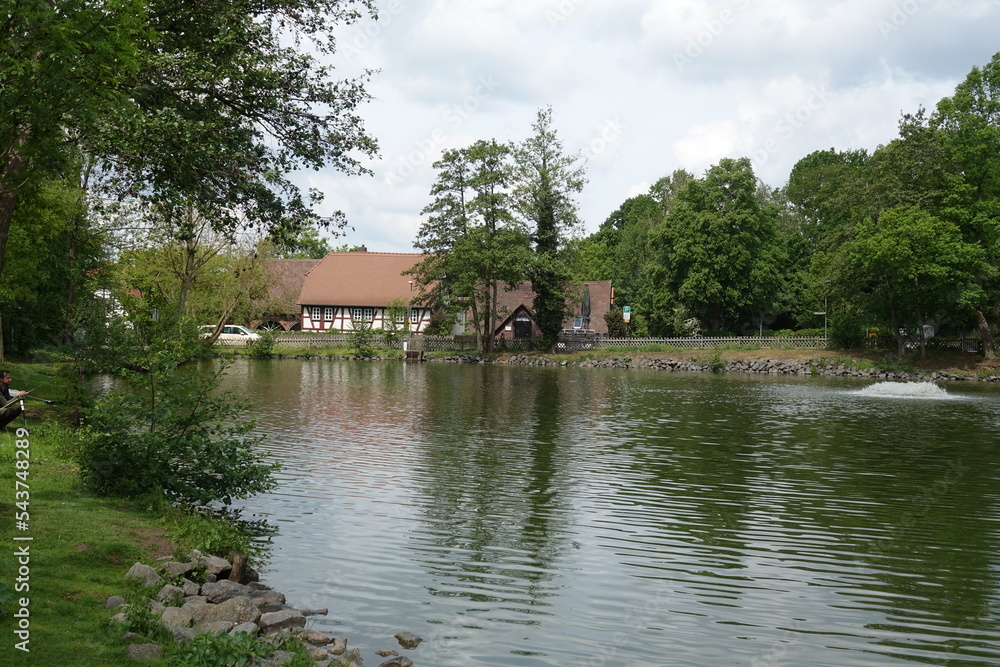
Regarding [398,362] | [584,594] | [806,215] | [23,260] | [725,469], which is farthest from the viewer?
[806,215]

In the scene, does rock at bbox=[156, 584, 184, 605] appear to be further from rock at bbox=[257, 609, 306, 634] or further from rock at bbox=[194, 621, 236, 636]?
rock at bbox=[257, 609, 306, 634]

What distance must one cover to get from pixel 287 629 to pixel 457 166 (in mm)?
58167

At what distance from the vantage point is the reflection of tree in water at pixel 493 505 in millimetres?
10055

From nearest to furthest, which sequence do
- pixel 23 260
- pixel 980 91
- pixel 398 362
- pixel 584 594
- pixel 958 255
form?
1. pixel 584 594
2. pixel 23 260
3. pixel 958 255
4. pixel 980 91
5. pixel 398 362

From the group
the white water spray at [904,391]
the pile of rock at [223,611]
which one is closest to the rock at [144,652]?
the pile of rock at [223,611]

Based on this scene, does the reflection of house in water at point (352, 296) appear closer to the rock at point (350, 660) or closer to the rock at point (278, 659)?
the rock at point (350, 660)

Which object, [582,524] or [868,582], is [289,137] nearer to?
[582,524]

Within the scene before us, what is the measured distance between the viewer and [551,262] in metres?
63.5

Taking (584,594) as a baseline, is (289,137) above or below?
above

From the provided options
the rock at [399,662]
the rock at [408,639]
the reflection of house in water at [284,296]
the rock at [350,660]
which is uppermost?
the reflection of house in water at [284,296]

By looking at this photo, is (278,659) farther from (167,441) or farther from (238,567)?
(167,441)

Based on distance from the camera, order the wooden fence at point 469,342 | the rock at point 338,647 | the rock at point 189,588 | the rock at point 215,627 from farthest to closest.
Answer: the wooden fence at point 469,342, the rock at point 189,588, the rock at point 338,647, the rock at point 215,627

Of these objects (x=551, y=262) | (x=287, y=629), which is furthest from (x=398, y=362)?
(x=287, y=629)

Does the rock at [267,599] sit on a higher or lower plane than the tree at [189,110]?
lower
